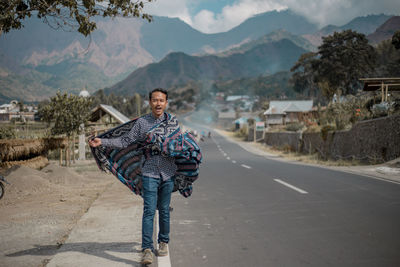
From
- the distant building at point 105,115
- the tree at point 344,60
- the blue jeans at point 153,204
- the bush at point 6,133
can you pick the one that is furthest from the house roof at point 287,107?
the blue jeans at point 153,204

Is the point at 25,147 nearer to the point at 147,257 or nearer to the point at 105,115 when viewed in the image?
the point at 147,257

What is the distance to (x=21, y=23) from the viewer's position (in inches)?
335

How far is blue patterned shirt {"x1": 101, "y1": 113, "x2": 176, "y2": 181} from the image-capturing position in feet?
14.1

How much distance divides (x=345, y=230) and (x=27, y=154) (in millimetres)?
10804

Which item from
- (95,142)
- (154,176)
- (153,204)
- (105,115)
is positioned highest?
(105,115)

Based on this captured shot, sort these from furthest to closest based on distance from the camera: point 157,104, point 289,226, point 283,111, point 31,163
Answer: point 283,111
point 31,163
point 289,226
point 157,104

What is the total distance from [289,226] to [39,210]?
16.0 ft


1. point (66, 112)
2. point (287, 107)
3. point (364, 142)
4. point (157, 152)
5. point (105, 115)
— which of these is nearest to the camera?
point (157, 152)

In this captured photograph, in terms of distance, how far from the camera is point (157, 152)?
4.33m

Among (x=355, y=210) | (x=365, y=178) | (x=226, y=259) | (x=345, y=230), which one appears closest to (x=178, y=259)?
(x=226, y=259)

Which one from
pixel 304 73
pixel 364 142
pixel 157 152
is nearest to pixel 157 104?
pixel 157 152

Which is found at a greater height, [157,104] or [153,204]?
[157,104]

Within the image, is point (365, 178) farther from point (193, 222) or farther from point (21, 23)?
point (21, 23)

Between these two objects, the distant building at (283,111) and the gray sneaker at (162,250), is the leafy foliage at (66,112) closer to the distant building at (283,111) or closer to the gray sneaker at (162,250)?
the gray sneaker at (162,250)
